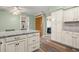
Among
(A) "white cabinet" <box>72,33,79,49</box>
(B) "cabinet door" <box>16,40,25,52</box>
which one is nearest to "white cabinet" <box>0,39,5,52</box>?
(B) "cabinet door" <box>16,40,25,52</box>

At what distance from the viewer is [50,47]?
138 centimetres

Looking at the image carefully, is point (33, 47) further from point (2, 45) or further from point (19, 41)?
point (2, 45)

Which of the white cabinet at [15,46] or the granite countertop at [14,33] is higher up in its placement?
the granite countertop at [14,33]

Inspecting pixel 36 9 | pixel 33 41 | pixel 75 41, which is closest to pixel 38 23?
pixel 36 9

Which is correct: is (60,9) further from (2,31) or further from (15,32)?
(2,31)

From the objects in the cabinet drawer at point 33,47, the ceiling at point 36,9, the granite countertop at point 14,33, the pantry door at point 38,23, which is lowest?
the cabinet drawer at point 33,47

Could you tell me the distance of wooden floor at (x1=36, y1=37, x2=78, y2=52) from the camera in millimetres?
1314

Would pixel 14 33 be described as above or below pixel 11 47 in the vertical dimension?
above

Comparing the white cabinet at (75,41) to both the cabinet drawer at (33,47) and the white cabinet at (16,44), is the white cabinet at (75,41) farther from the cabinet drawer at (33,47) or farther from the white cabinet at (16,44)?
the white cabinet at (16,44)

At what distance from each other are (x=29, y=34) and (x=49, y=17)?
16.4 inches

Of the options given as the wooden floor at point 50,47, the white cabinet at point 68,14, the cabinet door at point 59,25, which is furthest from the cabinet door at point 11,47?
the white cabinet at point 68,14

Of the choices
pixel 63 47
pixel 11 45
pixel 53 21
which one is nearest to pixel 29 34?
pixel 11 45

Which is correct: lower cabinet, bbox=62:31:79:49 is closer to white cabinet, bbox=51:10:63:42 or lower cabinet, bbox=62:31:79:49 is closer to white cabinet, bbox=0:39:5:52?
white cabinet, bbox=51:10:63:42

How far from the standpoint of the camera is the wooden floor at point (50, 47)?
1.31 m
